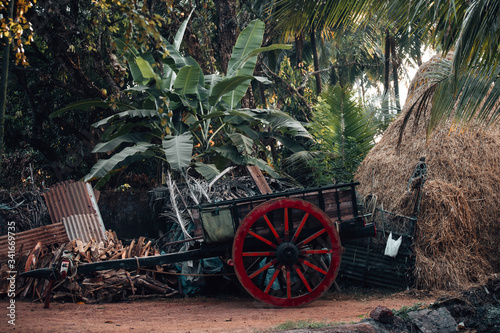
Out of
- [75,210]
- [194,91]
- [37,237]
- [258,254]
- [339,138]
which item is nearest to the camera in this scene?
[258,254]

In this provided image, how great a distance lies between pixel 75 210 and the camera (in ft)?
27.2

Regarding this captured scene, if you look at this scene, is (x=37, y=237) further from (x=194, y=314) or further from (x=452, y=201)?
(x=452, y=201)

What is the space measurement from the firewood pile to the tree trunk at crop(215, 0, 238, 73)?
5.90 metres

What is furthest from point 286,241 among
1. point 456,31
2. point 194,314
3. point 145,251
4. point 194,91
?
point 194,91

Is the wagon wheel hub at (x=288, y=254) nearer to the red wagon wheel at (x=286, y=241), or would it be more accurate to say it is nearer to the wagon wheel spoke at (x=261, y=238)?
the red wagon wheel at (x=286, y=241)

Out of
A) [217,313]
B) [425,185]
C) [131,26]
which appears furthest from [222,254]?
[425,185]

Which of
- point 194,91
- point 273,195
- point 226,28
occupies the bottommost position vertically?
point 273,195

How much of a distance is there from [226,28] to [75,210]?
6.01 metres

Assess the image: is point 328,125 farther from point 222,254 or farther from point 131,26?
point 131,26

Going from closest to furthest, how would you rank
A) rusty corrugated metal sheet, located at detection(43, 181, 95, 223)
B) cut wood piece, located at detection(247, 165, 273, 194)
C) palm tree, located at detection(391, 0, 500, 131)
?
palm tree, located at detection(391, 0, 500, 131), cut wood piece, located at detection(247, 165, 273, 194), rusty corrugated metal sheet, located at detection(43, 181, 95, 223)

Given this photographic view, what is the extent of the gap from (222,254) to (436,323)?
275 cm

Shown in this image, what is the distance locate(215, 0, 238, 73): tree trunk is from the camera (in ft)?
38.4

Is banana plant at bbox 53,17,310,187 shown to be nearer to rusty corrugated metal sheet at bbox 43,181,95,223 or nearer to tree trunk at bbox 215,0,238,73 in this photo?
rusty corrugated metal sheet at bbox 43,181,95,223

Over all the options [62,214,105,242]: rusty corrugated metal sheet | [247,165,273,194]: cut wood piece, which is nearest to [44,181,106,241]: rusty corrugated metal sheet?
[62,214,105,242]: rusty corrugated metal sheet
